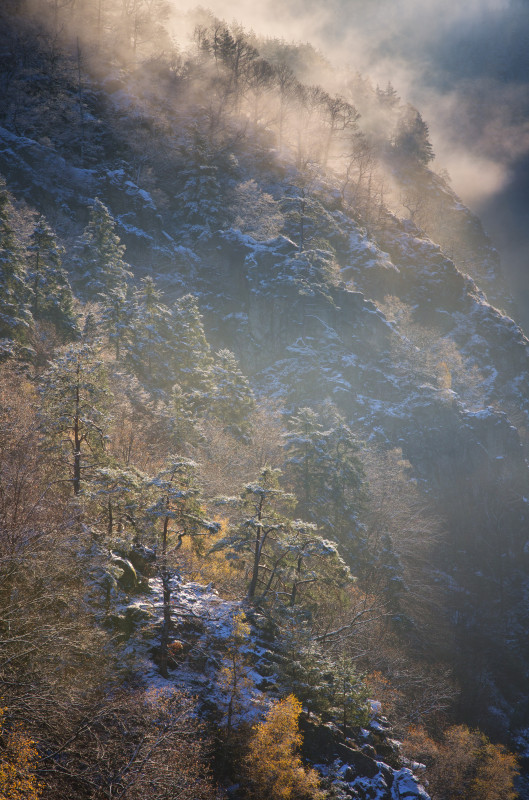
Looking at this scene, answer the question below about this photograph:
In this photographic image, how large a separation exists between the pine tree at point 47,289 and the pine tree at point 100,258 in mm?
8092

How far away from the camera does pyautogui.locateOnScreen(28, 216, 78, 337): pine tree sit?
44.8m

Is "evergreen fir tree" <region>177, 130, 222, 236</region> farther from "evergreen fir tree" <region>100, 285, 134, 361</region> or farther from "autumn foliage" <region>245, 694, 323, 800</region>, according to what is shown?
"autumn foliage" <region>245, 694, 323, 800</region>

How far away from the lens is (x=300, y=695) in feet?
65.4

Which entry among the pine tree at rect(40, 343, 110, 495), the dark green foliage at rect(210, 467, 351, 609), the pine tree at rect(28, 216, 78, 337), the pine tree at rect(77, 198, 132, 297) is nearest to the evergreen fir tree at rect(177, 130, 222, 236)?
the pine tree at rect(77, 198, 132, 297)

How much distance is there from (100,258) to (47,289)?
12.8m

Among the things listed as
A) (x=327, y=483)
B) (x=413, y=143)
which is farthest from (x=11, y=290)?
(x=413, y=143)

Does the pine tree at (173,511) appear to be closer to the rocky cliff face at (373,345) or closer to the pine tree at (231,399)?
the pine tree at (231,399)

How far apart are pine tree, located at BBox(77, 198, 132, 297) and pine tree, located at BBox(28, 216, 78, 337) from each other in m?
8.09

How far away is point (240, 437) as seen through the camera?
45531 mm

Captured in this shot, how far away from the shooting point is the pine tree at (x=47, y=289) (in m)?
44.8

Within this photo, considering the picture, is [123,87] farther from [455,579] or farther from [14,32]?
[455,579]

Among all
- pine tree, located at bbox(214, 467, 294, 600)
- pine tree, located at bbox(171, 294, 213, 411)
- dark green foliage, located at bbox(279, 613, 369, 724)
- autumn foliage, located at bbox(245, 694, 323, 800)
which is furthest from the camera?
pine tree, located at bbox(171, 294, 213, 411)

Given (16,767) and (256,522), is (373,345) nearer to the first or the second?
(256,522)

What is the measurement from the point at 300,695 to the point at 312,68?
152 meters
